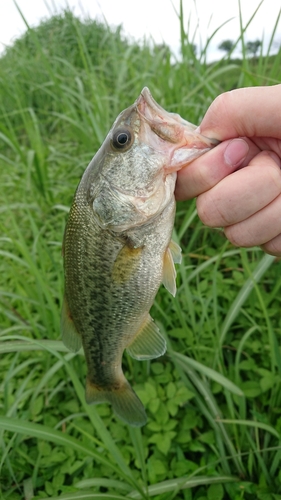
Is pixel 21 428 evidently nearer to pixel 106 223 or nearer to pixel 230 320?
pixel 106 223

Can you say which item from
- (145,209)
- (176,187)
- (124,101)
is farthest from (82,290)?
(124,101)

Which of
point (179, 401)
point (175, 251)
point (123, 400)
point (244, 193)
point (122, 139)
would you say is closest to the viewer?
point (244, 193)

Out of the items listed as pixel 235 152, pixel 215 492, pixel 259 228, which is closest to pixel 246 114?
pixel 235 152

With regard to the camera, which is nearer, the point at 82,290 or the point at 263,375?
the point at 82,290

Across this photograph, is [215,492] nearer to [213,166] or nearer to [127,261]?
[127,261]

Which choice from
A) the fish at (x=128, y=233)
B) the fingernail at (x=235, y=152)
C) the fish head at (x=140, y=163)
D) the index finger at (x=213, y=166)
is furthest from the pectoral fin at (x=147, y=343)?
the fingernail at (x=235, y=152)

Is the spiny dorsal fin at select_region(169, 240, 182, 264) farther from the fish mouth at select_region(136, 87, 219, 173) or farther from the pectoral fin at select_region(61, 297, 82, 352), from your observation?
the pectoral fin at select_region(61, 297, 82, 352)
